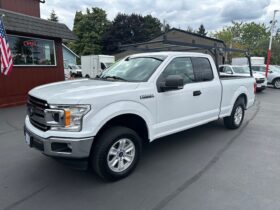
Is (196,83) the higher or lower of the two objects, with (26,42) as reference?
lower

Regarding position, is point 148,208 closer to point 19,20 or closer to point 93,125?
point 93,125

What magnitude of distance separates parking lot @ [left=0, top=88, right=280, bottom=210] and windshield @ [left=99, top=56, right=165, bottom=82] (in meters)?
1.51

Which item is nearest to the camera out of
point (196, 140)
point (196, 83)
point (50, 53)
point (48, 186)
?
point (48, 186)

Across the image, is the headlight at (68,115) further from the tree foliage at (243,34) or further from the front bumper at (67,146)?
the tree foliage at (243,34)

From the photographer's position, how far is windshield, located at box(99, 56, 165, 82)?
384 cm

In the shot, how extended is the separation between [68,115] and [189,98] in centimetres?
231

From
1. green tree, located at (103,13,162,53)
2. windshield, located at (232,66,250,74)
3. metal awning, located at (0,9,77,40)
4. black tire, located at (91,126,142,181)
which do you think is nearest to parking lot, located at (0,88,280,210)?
black tire, located at (91,126,142,181)

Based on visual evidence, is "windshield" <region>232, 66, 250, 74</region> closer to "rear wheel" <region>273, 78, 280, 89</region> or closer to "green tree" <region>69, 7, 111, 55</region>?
"rear wheel" <region>273, 78, 280, 89</region>

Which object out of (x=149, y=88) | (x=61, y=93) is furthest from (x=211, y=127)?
(x=61, y=93)

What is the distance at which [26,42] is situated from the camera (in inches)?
374

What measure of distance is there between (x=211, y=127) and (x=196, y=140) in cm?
128

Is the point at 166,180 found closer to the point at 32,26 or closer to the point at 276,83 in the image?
the point at 32,26

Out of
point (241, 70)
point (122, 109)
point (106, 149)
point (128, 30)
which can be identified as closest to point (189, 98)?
point (122, 109)

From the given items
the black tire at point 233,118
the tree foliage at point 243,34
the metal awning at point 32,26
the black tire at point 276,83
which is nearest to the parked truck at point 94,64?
the metal awning at point 32,26
